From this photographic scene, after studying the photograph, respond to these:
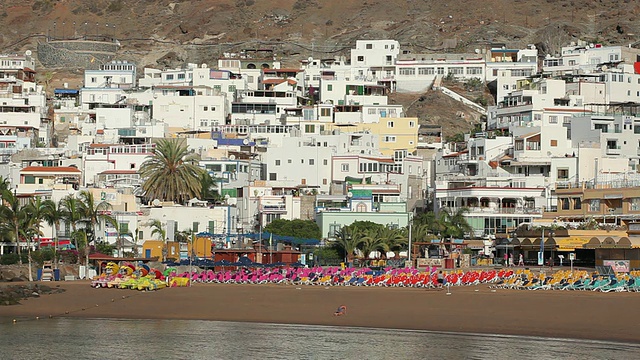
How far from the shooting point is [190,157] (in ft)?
300

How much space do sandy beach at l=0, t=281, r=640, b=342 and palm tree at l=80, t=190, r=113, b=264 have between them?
51.8ft

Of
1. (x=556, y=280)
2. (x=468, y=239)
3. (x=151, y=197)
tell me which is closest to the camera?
(x=556, y=280)

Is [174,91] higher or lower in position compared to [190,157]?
higher

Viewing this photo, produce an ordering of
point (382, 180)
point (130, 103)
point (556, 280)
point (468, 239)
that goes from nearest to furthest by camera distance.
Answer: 1. point (556, 280)
2. point (468, 239)
3. point (382, 180)
4. point (130, 103)

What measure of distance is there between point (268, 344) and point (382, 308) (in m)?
9.49

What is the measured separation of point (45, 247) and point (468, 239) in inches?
1051

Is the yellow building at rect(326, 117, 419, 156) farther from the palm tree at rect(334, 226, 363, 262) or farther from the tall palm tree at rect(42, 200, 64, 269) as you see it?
the tall palm tree at rect(42, 200, 64, 269)

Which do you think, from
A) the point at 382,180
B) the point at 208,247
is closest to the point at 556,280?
the point at 208,247

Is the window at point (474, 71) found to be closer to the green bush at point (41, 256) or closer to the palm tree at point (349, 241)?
the palm tree at point (349, 241)

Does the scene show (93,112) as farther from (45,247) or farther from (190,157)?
(45,247)

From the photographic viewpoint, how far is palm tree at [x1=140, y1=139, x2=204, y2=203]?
85.3 metres

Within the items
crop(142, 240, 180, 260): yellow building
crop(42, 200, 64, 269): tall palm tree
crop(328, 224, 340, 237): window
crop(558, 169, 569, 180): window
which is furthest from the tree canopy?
crop(558, 169, 569, 180): window

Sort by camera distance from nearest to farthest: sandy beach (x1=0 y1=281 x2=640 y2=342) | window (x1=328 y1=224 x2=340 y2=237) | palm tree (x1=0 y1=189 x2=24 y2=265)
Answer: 1. sandy beach (x1=0 y1=281 x2=640 y2=342)
2. palm tree (x1=0 y1=189 x2=24 y2=265)
3. window (x1=328 y1=224 x2=340 y2=237)

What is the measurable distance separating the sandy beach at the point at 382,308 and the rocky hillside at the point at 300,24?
69367mm
